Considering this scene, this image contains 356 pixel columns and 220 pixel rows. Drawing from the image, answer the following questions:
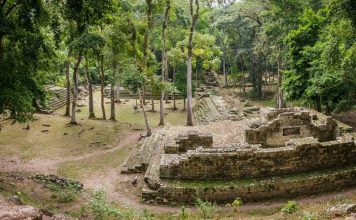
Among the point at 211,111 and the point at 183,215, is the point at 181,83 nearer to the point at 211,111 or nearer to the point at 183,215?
the point at 211,111

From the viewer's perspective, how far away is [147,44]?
27625 millimetres

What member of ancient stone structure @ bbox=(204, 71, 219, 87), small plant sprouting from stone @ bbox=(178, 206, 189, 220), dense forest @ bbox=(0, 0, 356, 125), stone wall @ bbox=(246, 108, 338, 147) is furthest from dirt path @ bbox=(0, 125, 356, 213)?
ancient stone structure @ bbox=(204, 71, 219, 87)

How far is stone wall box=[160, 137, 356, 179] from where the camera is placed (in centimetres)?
1393

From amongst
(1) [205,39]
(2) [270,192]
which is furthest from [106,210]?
(1) [205,39]

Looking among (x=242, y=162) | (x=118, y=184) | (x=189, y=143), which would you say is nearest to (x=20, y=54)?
(x=118, y=184)

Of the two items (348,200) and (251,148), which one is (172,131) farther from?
(348,200)

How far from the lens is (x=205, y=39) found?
2888 centimetres

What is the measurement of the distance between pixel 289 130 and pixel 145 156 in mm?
7355

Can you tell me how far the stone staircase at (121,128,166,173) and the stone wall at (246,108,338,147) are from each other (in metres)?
4.94

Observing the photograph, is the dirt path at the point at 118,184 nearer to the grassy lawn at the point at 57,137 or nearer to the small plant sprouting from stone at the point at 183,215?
the grassy lawn at the point at 57,137

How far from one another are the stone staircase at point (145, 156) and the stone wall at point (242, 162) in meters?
3.83

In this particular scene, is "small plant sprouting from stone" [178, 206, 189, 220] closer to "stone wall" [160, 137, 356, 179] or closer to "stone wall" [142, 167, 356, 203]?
"stone wall" [142, 167, 356, 203]

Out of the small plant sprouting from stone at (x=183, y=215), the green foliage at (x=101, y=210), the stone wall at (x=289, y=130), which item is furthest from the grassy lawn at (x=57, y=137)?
the small plant sprouting from stone at (x=183, y=215)

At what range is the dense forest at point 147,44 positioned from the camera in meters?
15.8
